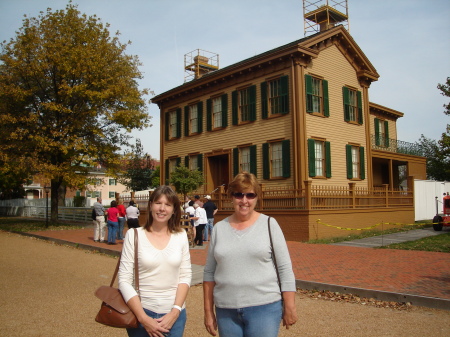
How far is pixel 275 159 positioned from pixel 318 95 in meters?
3.74

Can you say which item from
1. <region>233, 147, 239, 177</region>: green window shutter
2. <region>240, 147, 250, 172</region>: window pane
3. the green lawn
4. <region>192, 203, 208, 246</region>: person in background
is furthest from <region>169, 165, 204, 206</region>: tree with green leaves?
the green lawn

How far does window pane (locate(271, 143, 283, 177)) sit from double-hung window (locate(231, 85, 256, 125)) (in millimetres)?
1952

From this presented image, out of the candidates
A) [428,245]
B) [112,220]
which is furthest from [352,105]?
[112,220]

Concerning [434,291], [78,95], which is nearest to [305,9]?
[78,95]

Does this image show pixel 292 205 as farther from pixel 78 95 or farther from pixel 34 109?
pixel 34 109

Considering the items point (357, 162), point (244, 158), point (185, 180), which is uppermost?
point (244, 158)

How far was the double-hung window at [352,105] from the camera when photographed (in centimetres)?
2216

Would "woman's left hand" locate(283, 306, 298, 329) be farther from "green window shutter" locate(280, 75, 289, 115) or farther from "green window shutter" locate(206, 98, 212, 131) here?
"green window shutter" locate(206, 98, 212, 131)

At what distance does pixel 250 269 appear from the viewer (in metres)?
2.99

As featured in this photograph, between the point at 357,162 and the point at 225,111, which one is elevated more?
the point at 225,111

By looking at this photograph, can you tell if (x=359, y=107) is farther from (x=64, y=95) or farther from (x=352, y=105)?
(x=64, y=95)

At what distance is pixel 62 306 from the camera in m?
7.17

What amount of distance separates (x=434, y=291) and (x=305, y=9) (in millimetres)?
20485

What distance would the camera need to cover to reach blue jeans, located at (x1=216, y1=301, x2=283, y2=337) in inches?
115
